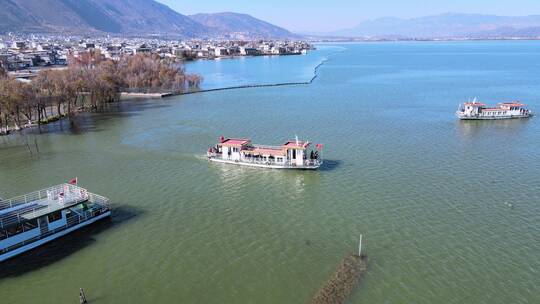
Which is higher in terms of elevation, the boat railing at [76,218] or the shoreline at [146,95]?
the shoreline at [146,95]

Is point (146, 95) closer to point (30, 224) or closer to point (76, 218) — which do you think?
point (76, 218)

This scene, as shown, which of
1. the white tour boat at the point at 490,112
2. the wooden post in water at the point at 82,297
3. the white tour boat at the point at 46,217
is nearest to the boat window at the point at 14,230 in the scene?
the white tour boat at the point at 46,217

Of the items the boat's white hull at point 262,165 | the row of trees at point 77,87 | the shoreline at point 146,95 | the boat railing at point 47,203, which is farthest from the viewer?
the shoreline at point 146,95

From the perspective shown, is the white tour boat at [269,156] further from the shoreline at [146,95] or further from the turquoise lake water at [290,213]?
the shoreline at [146,95]

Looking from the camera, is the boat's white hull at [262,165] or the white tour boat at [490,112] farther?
the white tour boat at [490,112]

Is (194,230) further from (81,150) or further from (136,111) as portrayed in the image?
(136,111)

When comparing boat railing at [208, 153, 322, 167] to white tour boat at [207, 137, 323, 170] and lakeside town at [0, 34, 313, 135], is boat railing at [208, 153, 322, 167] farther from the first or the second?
lakeside town at [0, 34, 313, 135]

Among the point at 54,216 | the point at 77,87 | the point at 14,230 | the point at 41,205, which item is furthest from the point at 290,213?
the point at 77,87
